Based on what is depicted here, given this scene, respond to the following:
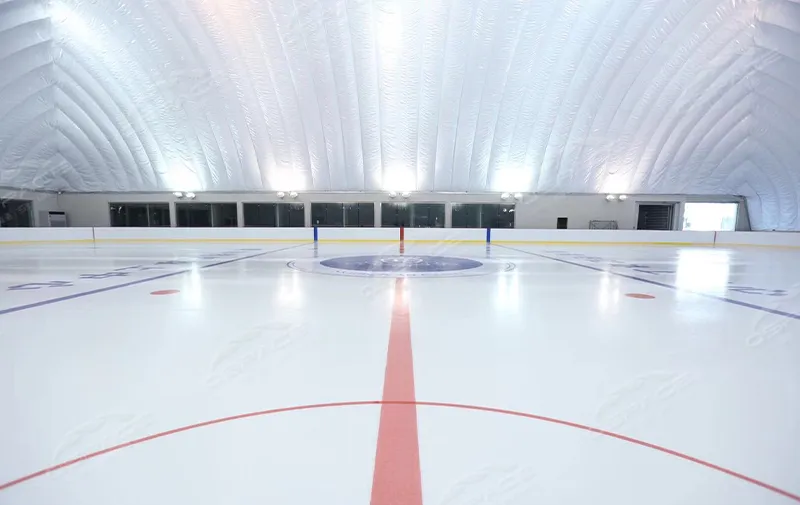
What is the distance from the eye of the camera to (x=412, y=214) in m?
24.2

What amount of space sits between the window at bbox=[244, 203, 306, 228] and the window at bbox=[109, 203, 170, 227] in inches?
218

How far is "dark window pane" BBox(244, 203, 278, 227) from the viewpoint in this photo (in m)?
24.2

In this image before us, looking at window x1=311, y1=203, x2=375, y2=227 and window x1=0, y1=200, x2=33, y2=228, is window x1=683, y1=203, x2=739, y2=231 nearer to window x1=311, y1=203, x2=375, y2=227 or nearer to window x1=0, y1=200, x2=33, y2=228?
window x1=311, y1=203, x2=375, y2=227

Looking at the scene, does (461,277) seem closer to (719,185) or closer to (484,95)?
(484,95)

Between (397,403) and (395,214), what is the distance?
22.2 meters

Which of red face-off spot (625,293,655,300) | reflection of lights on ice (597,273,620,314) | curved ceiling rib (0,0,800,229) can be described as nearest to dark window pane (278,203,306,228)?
curved ceiling rib (0,0,800,229)

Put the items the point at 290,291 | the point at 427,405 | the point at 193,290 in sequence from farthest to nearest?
1. the point at 193,290
2. the point at 290,291
3. the point at 427,405

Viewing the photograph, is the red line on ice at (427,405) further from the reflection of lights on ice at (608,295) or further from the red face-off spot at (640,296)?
the red face-off spot at (640,296)

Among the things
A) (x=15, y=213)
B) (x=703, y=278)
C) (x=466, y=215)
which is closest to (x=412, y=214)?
(x=466, y=215)

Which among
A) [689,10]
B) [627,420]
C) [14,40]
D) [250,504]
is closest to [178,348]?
[250,504]

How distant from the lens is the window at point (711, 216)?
27.0 meters

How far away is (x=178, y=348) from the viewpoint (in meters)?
3.01

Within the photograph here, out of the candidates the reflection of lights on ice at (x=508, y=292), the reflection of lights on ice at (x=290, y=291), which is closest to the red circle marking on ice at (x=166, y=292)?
the reflection of lights on ice at (x=290, y=291)

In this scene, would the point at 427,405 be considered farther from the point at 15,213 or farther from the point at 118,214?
the point at 15,213
